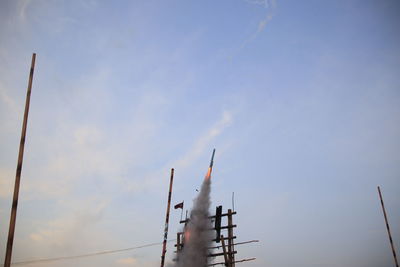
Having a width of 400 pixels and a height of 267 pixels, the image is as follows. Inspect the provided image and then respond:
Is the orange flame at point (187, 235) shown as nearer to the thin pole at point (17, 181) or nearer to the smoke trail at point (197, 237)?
the smoke trail at point (197, 237)

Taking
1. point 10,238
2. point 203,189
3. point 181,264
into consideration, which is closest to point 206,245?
point 181,264

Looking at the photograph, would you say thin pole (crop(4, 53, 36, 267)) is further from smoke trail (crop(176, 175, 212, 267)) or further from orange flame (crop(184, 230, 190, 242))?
orange flame (crop(184, 230, 190, 242))

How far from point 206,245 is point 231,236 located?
3.40 m

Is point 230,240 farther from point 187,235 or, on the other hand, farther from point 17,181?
point 17,181

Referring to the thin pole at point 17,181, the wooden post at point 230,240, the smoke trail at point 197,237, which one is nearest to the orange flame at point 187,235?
the smoke trail at point 197,237

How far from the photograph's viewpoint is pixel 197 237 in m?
26.7

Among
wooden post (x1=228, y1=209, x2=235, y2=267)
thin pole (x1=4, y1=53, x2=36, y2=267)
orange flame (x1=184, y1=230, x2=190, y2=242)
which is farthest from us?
orange flame (x1=184, y1=230, x2=190, y2=242)

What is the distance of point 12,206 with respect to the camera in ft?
33.4

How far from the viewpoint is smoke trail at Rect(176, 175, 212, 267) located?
1012 inches

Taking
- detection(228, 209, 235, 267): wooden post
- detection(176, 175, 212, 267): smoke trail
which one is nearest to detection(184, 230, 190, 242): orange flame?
detection(176, 175, 212, 267): smoke trail

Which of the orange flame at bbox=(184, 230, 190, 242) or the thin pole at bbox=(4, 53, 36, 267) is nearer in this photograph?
the thin pole at bbox=(4, 53, 36, 267)

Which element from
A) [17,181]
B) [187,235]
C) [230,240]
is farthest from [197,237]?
[17,181]

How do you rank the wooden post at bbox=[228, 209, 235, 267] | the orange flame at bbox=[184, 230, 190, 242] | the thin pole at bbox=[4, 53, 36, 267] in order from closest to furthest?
the thin pole at bbox=[4, 53, 36, 267] < the wooden post at bbox=[228, 209, 235, 267] < the orange flame at bbox=[184, 230, 190, 242]

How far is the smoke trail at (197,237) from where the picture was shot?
84.3ft
